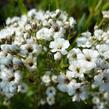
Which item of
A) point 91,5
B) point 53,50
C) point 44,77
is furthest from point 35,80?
point 91,5

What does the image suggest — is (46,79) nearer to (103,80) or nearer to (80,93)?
(80,93)

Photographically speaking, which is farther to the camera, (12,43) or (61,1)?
(61,1)

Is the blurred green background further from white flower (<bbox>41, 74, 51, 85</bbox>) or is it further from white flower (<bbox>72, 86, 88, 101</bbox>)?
white flower (<bbox>72, 86, 88, 101</bbox>)

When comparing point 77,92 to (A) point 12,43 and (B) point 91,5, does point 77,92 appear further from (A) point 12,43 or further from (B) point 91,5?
(B) point 91,5

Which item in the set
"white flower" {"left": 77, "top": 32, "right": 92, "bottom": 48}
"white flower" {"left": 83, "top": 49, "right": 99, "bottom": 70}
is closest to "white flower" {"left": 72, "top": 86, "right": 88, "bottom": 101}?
"white flower" {"left": 83, "top": 49, "right": 99, "bottom": 70}

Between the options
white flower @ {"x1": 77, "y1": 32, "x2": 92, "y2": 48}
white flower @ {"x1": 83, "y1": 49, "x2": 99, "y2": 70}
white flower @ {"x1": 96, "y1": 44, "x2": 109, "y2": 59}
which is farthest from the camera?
white flower @ {"x1": 77, "y1": 32, "x2": 92, "y2": 48}

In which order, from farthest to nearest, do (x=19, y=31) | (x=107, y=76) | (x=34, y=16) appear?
(x=34, y=16), (x=19, y=31), (x=107, y=76)

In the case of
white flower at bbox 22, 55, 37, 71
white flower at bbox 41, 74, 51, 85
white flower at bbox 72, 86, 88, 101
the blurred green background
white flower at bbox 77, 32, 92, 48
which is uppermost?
the blurred green background

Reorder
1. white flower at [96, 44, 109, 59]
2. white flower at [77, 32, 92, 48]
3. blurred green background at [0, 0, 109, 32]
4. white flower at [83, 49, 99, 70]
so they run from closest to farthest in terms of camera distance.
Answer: white flower at [83, 49, 99, 70] → white flower at [96, 44, 109, 59] → white flower at [77, 32, 92, 48] → blurred green background at [0, 0, 109, 32]

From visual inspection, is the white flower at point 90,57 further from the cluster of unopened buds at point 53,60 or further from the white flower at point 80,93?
the white flower at point 80,93

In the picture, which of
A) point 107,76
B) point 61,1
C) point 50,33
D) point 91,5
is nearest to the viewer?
point 107,76
